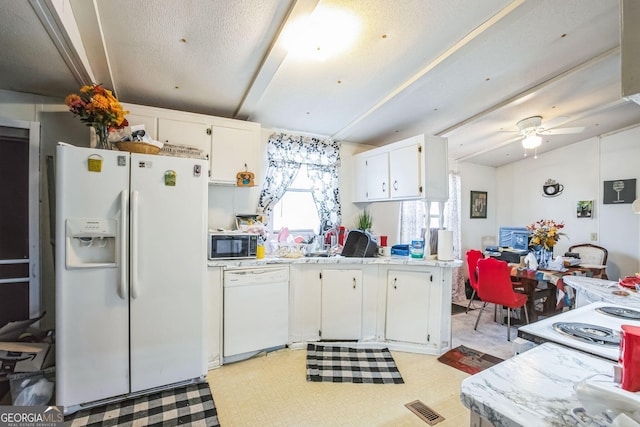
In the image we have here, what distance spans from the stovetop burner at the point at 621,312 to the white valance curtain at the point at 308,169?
2593mm

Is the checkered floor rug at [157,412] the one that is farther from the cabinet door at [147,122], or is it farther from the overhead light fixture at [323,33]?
the overhead light fixture at [323,33]

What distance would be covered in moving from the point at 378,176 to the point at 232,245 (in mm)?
1908

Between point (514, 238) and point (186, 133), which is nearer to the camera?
point (186, 133)

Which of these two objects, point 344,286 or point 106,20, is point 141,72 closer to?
point 106,20

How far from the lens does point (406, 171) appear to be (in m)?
3.14

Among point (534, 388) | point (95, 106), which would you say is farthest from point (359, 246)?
point (95, 106)

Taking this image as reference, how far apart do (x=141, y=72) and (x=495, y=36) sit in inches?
106

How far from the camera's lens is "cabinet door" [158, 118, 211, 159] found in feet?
8.89

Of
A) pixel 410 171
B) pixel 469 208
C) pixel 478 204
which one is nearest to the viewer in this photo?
pixel 410 171

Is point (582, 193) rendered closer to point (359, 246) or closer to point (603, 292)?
point (603, 292)

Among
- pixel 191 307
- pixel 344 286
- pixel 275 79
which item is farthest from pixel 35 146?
pixel 344 286

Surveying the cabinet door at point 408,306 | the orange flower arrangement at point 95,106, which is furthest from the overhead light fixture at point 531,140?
the orange flower arrangement at point 95,106

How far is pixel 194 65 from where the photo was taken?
7.30ft

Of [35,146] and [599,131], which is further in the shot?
[599,131]
